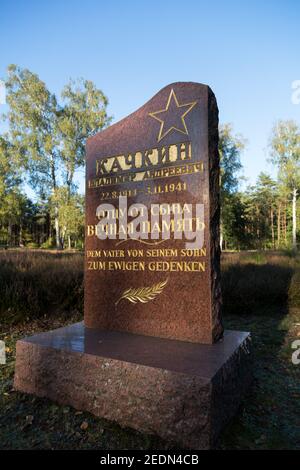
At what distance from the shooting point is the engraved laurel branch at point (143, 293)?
2.85m

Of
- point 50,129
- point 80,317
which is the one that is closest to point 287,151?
point 50,129

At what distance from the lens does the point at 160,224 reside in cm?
293

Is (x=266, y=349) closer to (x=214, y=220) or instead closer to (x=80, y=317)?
(x=214, y=220)

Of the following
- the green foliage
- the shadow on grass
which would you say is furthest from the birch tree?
the shadow on grass

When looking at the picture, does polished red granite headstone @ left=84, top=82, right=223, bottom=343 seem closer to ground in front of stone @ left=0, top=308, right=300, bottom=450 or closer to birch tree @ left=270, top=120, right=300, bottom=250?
ground in front of stone @ left=0, top=308, right=300, bottom=450

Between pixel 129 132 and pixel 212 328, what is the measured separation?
6.86ft

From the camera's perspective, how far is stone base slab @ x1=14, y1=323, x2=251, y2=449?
1.85 metres

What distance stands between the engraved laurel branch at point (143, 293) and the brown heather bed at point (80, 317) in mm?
1063

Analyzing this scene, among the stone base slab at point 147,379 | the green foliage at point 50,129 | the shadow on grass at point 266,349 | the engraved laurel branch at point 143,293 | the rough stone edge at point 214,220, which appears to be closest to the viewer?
the stone base slab at point 147,379

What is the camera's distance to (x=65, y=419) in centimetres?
214

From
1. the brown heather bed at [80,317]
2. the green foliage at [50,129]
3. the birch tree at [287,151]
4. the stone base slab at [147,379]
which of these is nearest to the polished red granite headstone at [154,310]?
the stone base slab at [147,379]

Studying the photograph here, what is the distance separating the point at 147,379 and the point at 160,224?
55.0 inches

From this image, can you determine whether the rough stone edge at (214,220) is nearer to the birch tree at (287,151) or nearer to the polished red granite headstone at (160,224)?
the polished red granite headstone at (160,224)
